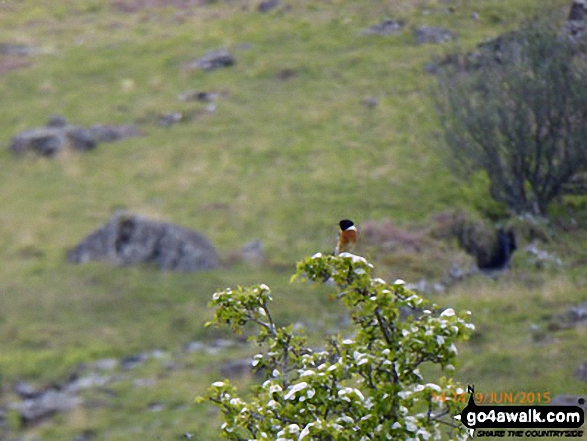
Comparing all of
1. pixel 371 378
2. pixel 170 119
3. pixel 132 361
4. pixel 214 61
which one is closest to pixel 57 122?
pixel 170 119

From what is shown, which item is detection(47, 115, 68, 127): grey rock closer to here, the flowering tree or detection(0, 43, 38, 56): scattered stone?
detection(0, 43, 38, 56): scattered stone

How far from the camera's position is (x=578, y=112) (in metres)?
28.8

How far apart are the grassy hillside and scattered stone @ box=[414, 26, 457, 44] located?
0.44m

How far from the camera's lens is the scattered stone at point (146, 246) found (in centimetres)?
2781

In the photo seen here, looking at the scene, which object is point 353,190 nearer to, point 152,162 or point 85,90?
point 152,162

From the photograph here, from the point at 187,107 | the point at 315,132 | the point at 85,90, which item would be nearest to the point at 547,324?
the point at 315,132

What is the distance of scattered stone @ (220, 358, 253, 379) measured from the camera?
63.8 feet

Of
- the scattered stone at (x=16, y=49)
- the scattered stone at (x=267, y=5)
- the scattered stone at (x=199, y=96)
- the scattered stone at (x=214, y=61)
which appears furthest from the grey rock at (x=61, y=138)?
the scattered stone at (x=16, y=49)

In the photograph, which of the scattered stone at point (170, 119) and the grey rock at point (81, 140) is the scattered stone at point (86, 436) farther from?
the scattered stone at point (170, 119)

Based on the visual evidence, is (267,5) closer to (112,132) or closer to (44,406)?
(112,132)

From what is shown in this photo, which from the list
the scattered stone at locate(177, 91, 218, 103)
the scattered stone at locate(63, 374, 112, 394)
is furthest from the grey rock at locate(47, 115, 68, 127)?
the scattered stone at locate(63, 374, 112, 394)

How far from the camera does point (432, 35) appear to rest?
35.9 m

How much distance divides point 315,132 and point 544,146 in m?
12.7
